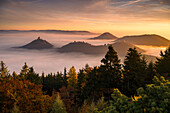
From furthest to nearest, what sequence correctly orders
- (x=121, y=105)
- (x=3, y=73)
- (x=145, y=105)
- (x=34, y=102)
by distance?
(x=3, y=73)
(x=34, y=102)
(x=121, y=105)
(x=145, y=105)

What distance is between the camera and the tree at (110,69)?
25703mm

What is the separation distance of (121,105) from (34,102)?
44.5 ft

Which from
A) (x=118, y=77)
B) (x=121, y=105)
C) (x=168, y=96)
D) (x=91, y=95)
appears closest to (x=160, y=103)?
(x=168, y=96)

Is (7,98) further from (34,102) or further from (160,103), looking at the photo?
(160,103)

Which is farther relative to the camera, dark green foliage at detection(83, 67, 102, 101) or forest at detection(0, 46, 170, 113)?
dark green foliage at detection(83, 67, 102, 101)

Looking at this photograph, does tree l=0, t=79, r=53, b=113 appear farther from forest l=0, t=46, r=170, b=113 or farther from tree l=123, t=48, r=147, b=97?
tree l=123, t=48, r=147, b=97

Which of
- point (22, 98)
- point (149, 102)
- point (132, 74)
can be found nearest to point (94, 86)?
point (132, 74)

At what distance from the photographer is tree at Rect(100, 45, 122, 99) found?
25703 millimetres

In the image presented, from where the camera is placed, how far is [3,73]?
161ft

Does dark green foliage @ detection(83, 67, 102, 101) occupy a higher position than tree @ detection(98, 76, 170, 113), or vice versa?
tree @ detection(98, 76, 170, 113)

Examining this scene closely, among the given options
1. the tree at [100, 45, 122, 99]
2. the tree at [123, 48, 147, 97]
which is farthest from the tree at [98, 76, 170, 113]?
the tree at [123, 48, 147, 97]

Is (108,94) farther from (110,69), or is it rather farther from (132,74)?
(132,74)

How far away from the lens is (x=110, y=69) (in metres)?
25.9

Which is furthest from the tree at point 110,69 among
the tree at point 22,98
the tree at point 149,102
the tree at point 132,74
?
the tree at point 149,102
